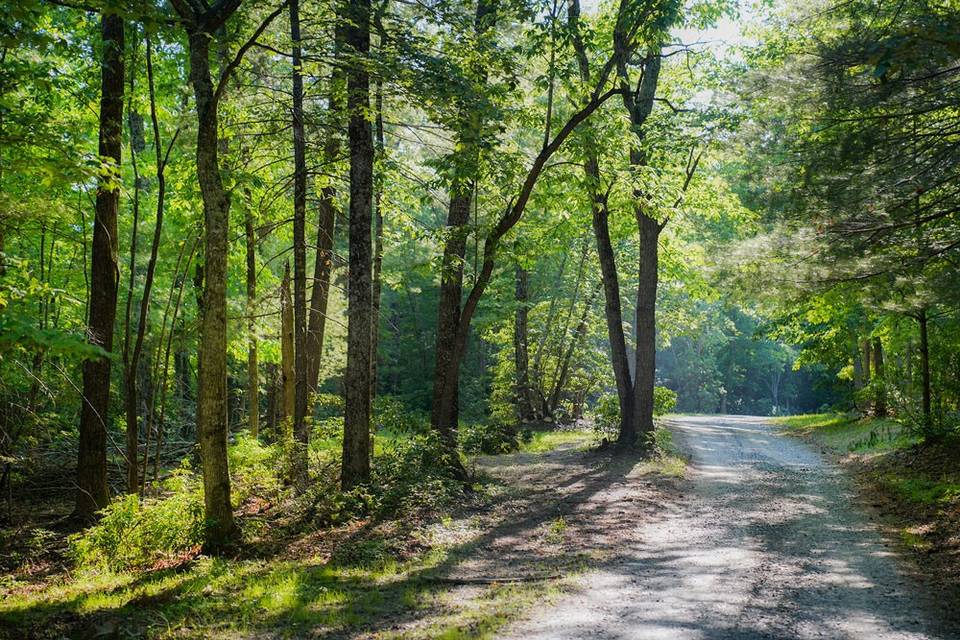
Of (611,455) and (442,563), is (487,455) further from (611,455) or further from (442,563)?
(442,563)

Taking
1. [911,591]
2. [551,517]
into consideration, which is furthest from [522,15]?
[911,591]

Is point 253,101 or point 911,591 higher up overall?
point 253,101

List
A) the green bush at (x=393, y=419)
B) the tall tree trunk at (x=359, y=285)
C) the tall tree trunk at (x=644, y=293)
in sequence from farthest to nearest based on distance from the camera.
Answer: the tall tree trunk at (x=644, y=293), the green bush at (x=393, y=419), the tall tree trunk at (x=359, y=285)

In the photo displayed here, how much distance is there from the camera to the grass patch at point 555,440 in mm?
18031

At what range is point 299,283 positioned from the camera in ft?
36.7

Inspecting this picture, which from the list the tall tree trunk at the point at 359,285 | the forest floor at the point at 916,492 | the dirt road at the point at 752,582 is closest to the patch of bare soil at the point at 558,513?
the dirt road at the point at 752,582

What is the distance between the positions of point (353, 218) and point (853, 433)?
17.2 m

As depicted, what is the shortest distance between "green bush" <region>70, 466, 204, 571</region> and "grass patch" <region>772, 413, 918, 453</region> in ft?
42.4

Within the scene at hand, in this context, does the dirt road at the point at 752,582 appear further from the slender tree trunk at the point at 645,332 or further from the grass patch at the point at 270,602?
the slender tree trunk at the point at 645,332

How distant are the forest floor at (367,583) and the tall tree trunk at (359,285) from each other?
139cm

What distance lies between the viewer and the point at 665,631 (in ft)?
17.7

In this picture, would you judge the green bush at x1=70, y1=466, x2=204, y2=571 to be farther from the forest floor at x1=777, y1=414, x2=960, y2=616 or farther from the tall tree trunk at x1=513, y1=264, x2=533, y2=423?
the tall tree trunk at x1=513, y1=264, x2=533, y2=423

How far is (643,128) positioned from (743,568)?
9822 millimetres

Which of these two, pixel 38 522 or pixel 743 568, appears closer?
pixel 743 568
